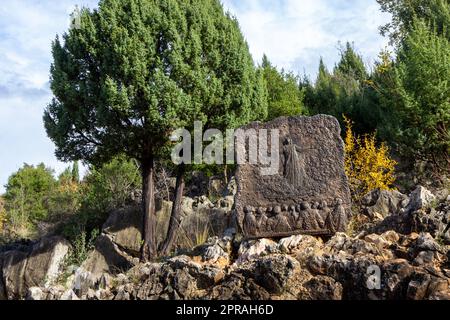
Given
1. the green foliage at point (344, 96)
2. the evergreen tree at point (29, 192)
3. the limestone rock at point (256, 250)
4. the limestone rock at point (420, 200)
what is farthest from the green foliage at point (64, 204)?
the limestone rock at point (420, 200)

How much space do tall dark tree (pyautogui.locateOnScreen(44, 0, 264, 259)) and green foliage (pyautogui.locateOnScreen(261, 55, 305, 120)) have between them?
497cm

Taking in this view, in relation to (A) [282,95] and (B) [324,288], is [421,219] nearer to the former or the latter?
(B) [324,288]

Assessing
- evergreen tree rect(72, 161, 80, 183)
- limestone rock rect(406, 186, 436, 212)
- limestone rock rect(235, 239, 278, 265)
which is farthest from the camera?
evergreen tree rect(72, 161, 80, 183)

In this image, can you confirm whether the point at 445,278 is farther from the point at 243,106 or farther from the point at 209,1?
the point at 209,1

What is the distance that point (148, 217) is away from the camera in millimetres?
16469

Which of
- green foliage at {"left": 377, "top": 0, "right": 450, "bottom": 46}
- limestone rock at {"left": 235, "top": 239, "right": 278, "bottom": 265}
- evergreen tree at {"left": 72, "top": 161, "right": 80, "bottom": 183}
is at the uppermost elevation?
green foliage at {"left": 377, "top": 0, "right": 450, "bottom": 46}

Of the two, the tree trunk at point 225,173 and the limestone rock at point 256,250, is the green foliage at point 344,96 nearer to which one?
the tree trunk at point 225,173

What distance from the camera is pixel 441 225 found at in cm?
991

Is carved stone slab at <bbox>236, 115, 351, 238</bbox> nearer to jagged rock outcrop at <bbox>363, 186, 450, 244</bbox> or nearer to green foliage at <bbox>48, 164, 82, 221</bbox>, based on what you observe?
jagged rock outcrop at <bbox>363, 186, 450, 244</bbox>

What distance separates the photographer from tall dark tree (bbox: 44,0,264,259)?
50.7 feet

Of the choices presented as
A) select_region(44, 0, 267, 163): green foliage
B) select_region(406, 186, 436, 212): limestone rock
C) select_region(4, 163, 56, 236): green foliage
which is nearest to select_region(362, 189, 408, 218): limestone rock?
select_region(406, 186, 436, 212): limestone rock

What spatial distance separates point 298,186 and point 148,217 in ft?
21.0

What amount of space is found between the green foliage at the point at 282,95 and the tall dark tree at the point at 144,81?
196 inches

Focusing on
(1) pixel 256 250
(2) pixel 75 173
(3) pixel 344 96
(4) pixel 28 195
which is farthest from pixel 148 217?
(2) pixel 75 173
